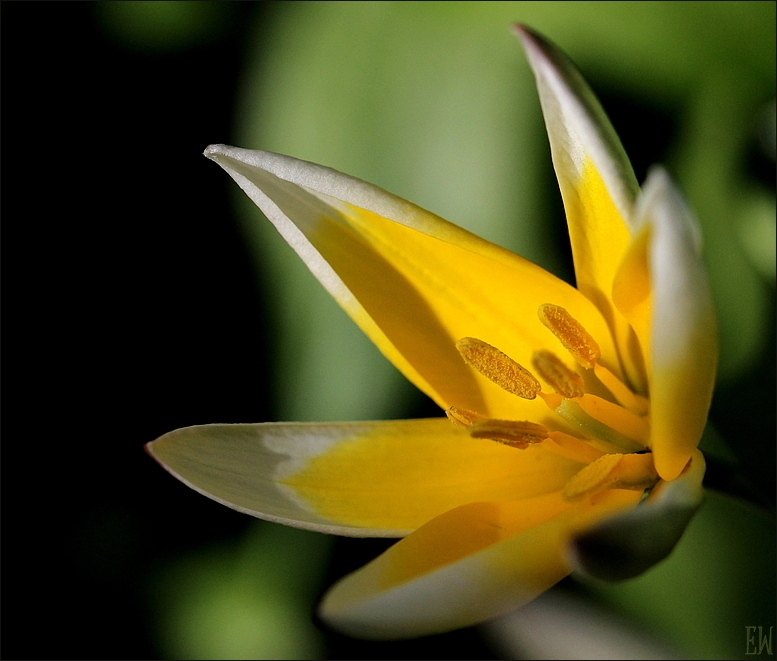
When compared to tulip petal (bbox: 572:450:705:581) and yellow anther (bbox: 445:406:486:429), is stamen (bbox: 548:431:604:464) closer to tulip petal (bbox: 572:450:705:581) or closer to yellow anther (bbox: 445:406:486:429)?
yellow anther (bbox: 445:406:486:429)

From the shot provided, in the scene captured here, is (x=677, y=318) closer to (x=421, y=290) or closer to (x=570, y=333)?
(x=570, y=333)

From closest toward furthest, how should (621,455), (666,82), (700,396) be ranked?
(700,396) < (621,455) < (666,82)

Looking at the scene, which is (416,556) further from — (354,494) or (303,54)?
(303,54)

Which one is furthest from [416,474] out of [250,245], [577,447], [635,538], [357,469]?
[250,245]

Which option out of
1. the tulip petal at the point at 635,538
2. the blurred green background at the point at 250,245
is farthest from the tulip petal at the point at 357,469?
the blurred green background at the point at 250,245

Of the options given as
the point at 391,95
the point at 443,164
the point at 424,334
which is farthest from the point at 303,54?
the point at 424,334

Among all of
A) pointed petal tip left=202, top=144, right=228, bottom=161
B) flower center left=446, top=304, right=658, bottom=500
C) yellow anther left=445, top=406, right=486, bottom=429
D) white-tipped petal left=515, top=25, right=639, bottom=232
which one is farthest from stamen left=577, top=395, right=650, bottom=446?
pointed petal tip left=202, top=144, right=228, bottom=161

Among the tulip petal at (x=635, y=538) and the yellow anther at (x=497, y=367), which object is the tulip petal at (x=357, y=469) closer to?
the yellow anther at (x=497, y=367)
